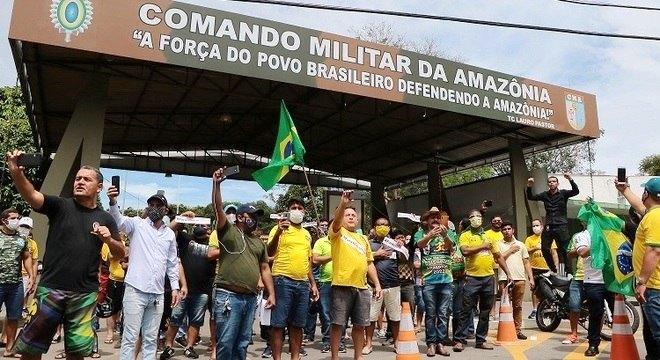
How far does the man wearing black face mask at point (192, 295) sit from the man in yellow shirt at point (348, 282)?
1.94 metres

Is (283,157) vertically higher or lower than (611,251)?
higher

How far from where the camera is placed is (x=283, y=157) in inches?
348

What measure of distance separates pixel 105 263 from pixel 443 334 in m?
4.93

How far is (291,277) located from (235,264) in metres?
1.19

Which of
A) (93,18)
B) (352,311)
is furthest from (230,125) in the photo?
(352,311)

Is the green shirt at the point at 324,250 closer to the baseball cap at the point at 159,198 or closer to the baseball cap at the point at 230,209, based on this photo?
the baseball cap at the point at 230,209

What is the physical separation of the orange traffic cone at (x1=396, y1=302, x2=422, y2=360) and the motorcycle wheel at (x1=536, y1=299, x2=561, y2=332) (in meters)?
4.09

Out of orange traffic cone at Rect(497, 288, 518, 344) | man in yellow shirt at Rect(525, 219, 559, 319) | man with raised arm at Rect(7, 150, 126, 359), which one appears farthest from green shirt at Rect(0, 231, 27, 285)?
man in yellow shirt at Rect(525, 219, 559, 319)

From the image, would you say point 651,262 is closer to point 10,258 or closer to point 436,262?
point 436,262

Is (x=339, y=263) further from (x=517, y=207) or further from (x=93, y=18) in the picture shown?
(x=517, y=207)

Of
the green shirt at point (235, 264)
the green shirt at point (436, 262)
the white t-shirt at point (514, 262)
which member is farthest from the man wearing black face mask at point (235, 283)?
the white t-shirt at point (514, 262)

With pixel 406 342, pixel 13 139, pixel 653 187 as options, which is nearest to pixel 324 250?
pixel 406 342

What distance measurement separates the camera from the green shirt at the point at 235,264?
483cm

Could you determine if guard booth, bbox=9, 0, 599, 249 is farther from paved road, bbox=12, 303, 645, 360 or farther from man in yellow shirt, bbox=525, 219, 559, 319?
paved road, bbox=12, 303, 645, 360
